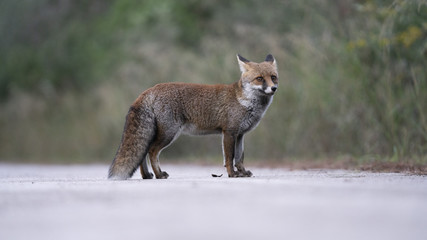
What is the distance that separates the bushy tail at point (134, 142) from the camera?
878 centimetres

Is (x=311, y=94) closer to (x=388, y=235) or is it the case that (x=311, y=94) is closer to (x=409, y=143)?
(x=409, y=143)

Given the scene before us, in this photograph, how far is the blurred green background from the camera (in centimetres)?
1301

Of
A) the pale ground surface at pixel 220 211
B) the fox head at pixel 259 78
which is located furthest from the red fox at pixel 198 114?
the pale ground surface at pixel 220 211

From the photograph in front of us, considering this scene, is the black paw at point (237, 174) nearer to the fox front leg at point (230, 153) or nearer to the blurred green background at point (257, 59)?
the fox front leg at point (230, 153)

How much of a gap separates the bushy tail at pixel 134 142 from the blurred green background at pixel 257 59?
4.21 m

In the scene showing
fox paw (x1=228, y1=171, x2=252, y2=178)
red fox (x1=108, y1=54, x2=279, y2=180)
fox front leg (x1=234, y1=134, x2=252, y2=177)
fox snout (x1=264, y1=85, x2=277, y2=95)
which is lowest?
fox paw (x1=228, y1=171, x2=252, y2=178)

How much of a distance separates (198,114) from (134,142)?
120 centimetres

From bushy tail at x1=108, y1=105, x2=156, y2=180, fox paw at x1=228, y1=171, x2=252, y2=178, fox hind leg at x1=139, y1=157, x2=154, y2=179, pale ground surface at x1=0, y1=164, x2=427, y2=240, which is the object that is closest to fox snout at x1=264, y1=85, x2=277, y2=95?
fox paw at x1=228, y1=171, x2=252, y2=178

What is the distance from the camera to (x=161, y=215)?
16.9 feet

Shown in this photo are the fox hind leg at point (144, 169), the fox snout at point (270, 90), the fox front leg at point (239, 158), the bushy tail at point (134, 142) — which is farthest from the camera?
the fox front leg at point (239, 158)

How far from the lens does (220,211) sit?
5270mm

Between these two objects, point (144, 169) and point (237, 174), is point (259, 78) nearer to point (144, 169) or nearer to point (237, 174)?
point (237, 174)

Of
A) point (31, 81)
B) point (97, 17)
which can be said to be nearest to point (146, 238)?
point (31, 81)

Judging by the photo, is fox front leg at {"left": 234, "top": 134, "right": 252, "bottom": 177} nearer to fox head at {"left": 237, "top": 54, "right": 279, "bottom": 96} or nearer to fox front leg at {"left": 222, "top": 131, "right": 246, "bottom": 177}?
fox front leg at {"left": 222, "top": 131, "right": 246, "bottom": 177}
